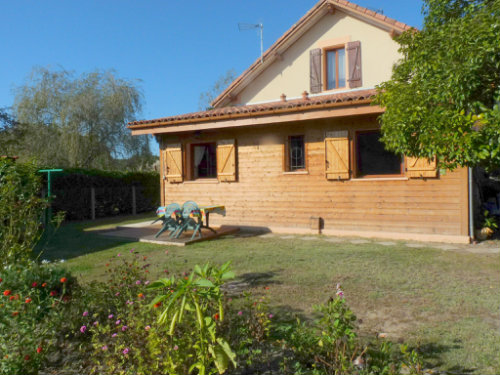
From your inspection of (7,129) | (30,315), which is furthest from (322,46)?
(7,129)

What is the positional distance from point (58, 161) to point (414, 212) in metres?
20.2

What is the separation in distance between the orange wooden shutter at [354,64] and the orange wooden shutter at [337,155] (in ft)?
9.50

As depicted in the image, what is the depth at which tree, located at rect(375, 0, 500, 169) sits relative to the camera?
387 cm

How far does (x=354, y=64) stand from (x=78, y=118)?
1783 cm

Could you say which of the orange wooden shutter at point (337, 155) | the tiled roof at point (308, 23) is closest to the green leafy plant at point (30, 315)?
the orange wooden shutter at point (337, 155)

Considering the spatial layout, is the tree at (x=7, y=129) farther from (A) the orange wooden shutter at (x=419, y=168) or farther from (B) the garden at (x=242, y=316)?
(A) the orange wooden shutter at (x=419, y=168)

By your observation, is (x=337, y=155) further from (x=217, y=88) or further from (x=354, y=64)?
(x=217, y=88)

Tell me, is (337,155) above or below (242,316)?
above

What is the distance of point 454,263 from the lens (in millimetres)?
6113

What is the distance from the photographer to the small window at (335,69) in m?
11.6

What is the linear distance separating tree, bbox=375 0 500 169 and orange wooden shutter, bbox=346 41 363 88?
595 cm

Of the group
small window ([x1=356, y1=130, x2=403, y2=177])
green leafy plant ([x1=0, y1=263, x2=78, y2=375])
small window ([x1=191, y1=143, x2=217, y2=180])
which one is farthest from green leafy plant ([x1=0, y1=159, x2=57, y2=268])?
small window ([x1=356, y1=130, x2=403, y2=177])

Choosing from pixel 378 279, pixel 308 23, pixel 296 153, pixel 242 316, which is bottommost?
pixel 378 279

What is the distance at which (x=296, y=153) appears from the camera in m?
10.0
